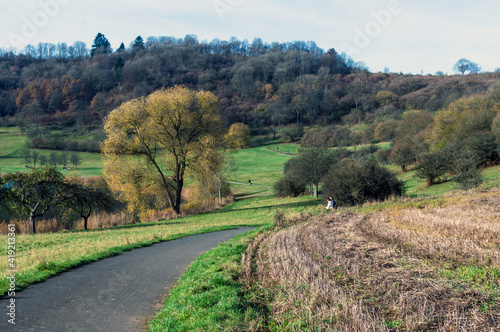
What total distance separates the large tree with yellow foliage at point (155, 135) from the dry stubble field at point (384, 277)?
23738 mm

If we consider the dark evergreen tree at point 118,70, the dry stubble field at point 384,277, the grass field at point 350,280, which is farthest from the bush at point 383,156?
the dark evergreen tree at point 118,70

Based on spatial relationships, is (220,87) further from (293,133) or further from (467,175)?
(467,175)

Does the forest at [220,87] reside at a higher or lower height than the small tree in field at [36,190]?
higher

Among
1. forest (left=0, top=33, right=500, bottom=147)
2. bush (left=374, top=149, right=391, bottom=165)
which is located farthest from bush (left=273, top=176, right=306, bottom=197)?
forest (left=0, top=33, right=500, bottom=147)

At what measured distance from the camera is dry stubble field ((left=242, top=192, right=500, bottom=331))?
506 cm

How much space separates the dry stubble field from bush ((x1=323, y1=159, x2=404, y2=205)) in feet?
54.2

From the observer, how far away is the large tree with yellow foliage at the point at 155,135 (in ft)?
107

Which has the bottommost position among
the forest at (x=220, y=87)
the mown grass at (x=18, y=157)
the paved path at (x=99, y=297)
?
the paved path at (x=99, y=297)

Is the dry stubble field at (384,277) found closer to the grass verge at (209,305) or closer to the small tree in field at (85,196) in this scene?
the grass verge at (209,305)

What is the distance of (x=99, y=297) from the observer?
7.77 meters

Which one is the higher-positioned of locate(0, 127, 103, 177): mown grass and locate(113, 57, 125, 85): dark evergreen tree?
locate(113, 57, 125, 85): dark evergreen tree

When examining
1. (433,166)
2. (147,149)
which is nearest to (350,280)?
(147,149)

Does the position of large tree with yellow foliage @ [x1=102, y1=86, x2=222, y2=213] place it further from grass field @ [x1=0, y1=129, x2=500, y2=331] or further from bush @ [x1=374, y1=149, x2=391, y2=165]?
bush @ [x1=374, y1=149, x2=391, y2=165]

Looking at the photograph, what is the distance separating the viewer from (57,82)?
5738 inches
